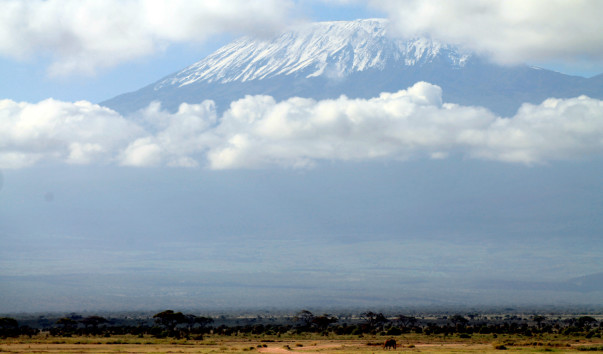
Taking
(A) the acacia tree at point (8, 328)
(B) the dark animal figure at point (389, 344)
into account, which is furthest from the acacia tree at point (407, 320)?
(A) the acacia tree at point (8, 328)

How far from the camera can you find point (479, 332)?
3214 inches

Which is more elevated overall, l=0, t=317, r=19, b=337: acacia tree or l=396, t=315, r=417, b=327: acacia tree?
l=396, t=315, r=417, b=327: acacia tree

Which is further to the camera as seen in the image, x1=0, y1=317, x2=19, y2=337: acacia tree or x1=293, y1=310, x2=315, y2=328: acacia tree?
x1=293, y1=310, x2=315, y2=328: acacia tree

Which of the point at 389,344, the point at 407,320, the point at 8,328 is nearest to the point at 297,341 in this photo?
the point at 389,344

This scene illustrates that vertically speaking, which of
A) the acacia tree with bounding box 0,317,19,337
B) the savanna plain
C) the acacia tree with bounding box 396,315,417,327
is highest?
the acacia tree with bounding box 396,315,417,327

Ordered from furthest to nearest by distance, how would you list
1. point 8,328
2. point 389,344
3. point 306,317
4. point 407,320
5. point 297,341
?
point 407,320
point 306,317
point 8,328
point 297,341
point 389,344

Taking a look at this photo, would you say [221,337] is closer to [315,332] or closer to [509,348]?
[315,332]

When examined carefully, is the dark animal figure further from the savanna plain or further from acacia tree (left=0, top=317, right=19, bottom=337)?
acacia tree (left=0, top=317, right=19, bottom=337)

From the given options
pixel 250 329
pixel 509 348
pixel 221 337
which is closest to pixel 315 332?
pixel 250 329

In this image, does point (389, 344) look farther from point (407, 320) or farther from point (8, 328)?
point (407, 320)

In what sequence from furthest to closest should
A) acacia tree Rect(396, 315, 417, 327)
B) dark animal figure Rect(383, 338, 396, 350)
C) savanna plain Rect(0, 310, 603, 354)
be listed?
acacia tree Rect(396, 315, 417, 327) → dark animal figure Rect(383, 338, 396, 350) → savanna plain Rect(0, 310, 603, 354)

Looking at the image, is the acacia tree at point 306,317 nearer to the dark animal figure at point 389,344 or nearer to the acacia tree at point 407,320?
the acacia tree at point 407,320

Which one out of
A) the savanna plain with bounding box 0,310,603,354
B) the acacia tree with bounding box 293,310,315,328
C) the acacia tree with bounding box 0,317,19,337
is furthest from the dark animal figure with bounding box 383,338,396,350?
the acacia tree with bounding box 0,317,19,337

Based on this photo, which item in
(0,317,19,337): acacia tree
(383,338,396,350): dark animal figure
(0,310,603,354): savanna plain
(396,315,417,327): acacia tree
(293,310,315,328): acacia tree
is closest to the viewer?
(0,310,603,354): savanna plain
